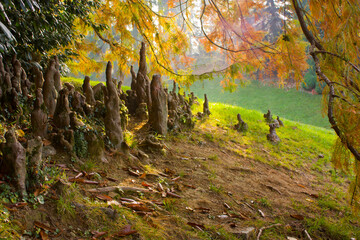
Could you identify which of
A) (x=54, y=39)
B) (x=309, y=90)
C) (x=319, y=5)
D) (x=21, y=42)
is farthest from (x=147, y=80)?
(x=309, y=90)

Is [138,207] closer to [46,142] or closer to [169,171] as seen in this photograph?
[169,171]

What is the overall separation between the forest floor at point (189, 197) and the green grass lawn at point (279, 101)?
12.4 meters

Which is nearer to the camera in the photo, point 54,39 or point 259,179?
point 259,179

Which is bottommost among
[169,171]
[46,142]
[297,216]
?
[297,216]

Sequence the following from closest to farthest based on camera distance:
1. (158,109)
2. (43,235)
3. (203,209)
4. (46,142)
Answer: (43,235) < (203,209) < (46,142) < (158,109)

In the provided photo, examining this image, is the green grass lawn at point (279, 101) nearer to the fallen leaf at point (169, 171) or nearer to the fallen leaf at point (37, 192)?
the fallen leaf at point (169, 171)

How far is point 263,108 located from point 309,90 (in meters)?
5.16

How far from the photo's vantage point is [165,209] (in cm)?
326

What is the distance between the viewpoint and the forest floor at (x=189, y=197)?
2490 millimetres

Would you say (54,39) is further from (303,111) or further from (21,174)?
(303,111)

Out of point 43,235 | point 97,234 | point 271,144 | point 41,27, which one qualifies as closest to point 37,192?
point 43,235

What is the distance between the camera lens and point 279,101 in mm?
23547

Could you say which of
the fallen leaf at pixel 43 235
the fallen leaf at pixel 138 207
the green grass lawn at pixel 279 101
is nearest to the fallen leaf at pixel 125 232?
the fallen leaf at pixel 138 207

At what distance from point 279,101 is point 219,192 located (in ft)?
69.5
